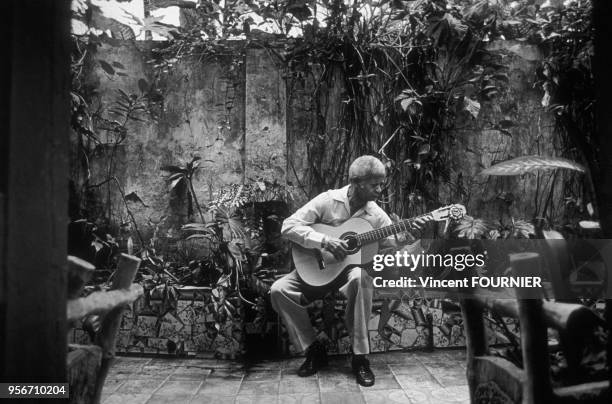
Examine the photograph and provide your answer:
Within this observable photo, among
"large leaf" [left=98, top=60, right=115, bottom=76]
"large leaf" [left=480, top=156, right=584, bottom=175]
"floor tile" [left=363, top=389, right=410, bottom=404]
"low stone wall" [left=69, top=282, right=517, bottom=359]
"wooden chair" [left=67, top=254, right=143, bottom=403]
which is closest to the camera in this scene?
"wooden chair" [left=67, top=254, right=143, bottom=403]

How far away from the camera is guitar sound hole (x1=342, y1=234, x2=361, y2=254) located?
9.50 feet

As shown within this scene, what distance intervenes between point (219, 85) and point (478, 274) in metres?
2.35

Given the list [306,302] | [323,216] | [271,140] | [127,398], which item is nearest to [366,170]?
[323,216]

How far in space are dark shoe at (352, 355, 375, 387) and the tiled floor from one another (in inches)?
1.6

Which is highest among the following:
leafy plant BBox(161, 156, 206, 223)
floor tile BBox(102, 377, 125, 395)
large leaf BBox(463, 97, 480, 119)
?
large leaf BBox(463, 97, 480, 119)

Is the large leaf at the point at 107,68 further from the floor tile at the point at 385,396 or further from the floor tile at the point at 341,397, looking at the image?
the floor tile at the point at 385,396

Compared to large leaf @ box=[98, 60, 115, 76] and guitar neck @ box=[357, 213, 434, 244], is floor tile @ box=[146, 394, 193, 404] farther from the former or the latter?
large leaf @ box=[98, 60, 115, 76]

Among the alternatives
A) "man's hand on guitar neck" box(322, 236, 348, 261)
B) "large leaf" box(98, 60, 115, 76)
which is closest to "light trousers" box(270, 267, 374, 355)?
"man's hand on guitar neck" box(322, 236, 348, 261)

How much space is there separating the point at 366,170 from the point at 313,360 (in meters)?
1.25

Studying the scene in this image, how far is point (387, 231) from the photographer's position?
2852 millimetres

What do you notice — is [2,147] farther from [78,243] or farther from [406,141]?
[406,141]

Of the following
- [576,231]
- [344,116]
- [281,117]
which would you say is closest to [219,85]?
[281,117]

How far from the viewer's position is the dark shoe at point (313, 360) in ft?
9.41

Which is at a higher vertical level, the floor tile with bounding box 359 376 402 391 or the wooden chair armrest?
the wooden chair armrest
